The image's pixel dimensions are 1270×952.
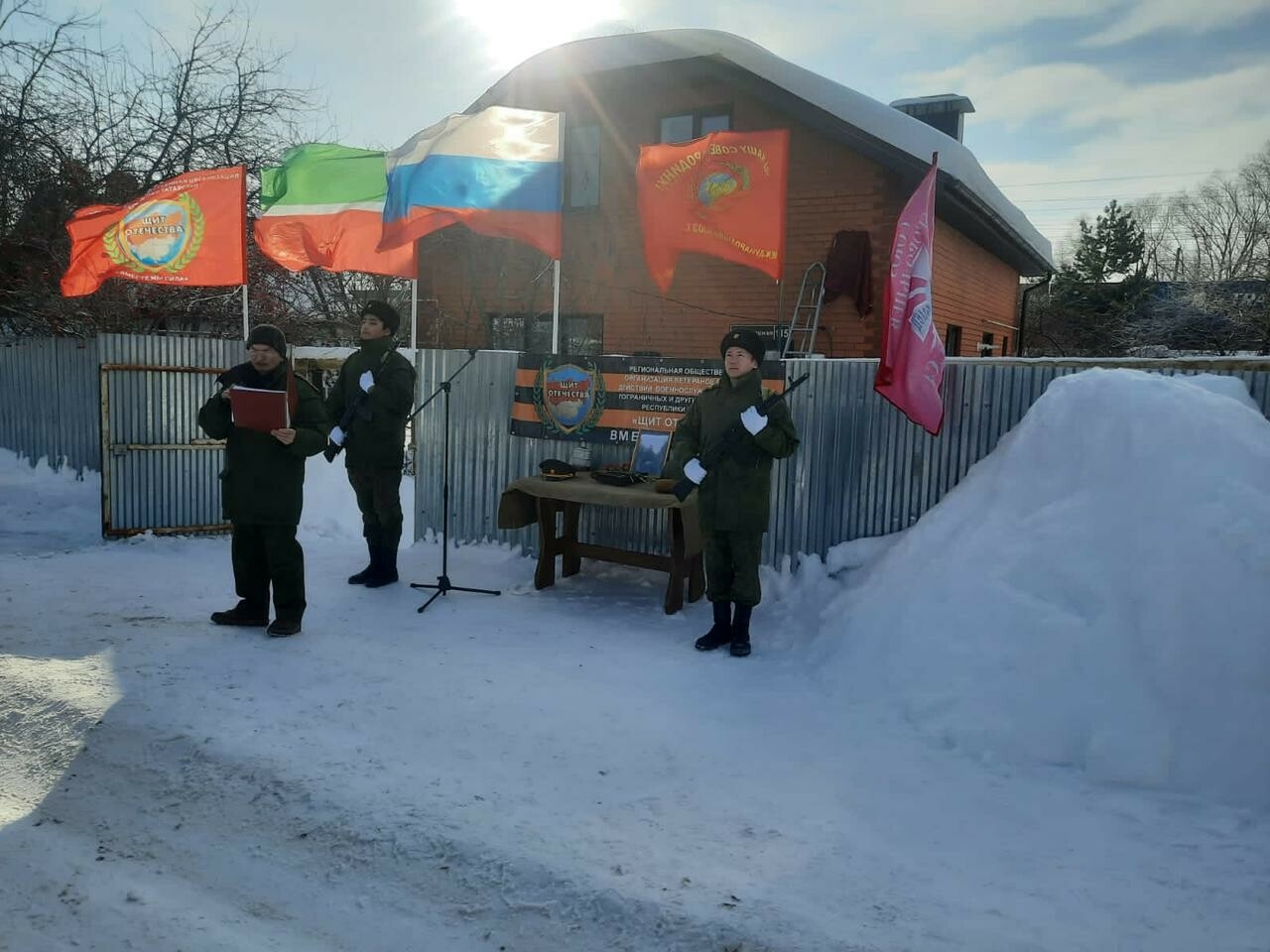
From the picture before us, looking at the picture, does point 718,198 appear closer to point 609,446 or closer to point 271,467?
point 609,446

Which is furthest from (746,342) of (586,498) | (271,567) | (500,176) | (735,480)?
(500,176)

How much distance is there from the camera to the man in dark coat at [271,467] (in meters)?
5.25

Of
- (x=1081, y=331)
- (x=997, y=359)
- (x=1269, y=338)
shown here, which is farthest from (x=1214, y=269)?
(x=997, y=359)

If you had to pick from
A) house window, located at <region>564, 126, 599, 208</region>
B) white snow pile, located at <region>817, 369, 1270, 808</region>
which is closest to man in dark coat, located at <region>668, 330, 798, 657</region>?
white snow pile, located at <region>817, 369, 1270, 808</region>

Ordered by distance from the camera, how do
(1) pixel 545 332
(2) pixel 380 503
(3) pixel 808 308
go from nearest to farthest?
1. (2) pixel 380 503
2. (3) pixel 808 308
3. (1) pixel 545 332

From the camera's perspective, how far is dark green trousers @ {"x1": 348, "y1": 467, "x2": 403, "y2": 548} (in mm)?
6633

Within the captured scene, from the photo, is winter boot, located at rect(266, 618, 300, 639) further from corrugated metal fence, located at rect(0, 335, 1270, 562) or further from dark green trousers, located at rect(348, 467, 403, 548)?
corrugated metal fence, located at rect(0, 335, 1270, 562)

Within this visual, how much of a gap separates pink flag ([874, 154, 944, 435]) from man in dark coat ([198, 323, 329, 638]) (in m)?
3.69

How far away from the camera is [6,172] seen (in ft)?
48.2

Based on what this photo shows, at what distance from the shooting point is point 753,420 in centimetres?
510

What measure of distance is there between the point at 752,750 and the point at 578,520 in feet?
11.6

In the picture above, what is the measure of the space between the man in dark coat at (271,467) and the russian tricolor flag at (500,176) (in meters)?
2.89

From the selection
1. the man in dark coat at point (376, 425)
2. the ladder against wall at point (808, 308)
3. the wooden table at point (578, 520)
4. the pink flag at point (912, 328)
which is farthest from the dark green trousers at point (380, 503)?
the ladder against wall at point (808, 308)

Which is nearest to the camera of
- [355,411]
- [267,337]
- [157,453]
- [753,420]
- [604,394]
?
[753,420]
